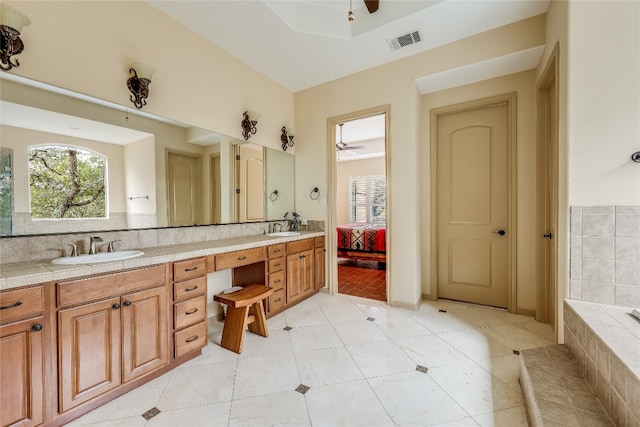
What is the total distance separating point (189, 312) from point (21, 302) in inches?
36.1

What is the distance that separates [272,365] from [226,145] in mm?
2239

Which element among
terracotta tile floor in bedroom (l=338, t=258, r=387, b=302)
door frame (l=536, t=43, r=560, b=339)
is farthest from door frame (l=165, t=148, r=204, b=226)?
door frame (l=536, t=43, r=560, b=339)

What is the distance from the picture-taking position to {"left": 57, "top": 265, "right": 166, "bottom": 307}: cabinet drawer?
1.40 m

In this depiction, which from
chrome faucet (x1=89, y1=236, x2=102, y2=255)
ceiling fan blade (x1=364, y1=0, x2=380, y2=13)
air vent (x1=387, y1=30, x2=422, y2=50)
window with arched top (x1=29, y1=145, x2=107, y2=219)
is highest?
ceiling fan blade (x1=364, y1=0, x2=380, y2=13)

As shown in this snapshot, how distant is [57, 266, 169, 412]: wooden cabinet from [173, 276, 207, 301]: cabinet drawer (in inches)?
3.4

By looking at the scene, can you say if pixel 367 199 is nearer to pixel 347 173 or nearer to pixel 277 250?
pixel 347 173

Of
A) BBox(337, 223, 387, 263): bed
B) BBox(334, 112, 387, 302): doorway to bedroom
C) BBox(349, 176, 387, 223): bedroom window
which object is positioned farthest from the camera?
BBox(349, 176, 387, 223): bedroom window

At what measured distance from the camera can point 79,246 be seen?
1.83 meters

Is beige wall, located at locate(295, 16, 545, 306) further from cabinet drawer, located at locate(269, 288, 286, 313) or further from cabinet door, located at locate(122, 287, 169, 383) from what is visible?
cabinet door, located at locate(122, 287, 169, 383)

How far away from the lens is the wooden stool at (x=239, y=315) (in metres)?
2.18

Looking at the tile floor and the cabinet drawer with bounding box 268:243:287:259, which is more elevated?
the cabinet drawer with bounding box 268:243:287:259

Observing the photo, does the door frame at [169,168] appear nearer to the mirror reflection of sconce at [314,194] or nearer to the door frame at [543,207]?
the mirror reflection of sconce at [314,194]

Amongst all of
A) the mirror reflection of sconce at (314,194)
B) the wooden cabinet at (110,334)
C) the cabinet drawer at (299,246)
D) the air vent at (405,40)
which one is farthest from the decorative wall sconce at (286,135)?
the wooden cabinet at (110,334)

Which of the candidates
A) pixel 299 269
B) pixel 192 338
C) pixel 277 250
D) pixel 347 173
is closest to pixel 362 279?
pixel 299 269
